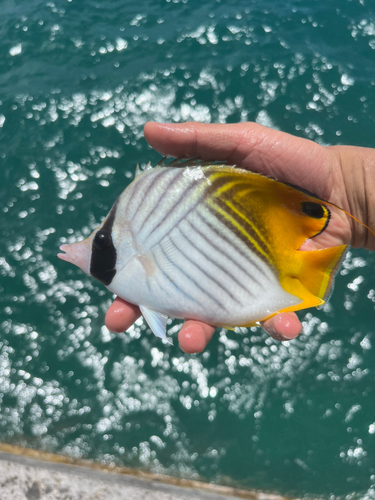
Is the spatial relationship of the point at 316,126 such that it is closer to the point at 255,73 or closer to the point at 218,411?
the point at 255,73

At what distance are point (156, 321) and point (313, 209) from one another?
3.65 ft

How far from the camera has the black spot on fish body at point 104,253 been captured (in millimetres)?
1978

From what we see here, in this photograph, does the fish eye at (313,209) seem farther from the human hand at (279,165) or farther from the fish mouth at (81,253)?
the fish mouth at (81,253)

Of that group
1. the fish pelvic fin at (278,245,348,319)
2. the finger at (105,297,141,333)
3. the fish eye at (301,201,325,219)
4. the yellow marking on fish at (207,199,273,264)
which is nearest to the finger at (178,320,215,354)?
the finger at (105,297,141,333)

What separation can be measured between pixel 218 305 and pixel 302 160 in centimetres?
140

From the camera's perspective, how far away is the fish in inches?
76.2

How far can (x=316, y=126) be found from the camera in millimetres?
4684

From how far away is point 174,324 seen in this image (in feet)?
12.6

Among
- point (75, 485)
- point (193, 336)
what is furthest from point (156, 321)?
point (75, 485)

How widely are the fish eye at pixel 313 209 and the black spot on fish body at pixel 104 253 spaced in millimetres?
1090

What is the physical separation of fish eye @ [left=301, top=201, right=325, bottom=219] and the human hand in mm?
638

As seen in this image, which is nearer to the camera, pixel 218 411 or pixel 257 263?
pixel 257 263

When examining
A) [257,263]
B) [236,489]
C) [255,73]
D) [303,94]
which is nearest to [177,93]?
[255,73]

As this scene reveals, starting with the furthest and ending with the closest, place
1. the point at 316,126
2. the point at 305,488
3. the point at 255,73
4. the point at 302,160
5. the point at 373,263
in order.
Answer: the point at 255,73
the point at 316,126
the point at 373,263
the point at 305,488
the point at 302,160
